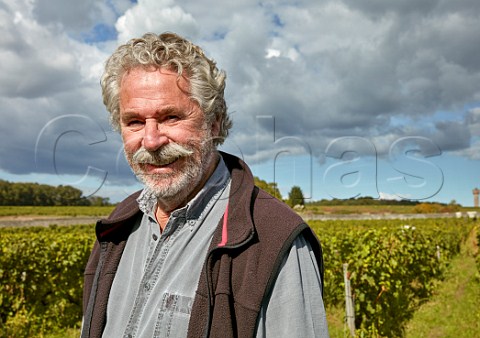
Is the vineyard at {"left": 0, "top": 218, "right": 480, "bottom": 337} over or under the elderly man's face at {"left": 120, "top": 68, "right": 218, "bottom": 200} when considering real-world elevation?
under

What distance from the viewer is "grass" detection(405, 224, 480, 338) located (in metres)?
8.12

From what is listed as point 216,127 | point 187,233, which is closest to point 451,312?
point 216,127

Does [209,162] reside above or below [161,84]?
below

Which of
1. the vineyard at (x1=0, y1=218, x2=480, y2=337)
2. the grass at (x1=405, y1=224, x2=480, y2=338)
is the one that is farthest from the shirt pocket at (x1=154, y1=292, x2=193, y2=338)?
the grass at (x1=405, y1=224, x2=480, y2=338)

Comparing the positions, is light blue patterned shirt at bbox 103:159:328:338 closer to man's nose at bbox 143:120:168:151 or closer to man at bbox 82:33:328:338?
man at bbox 82:33:328:338

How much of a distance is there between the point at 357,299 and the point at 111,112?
20.7 feet

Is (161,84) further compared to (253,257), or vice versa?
(161,84)

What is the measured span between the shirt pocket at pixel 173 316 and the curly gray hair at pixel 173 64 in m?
0.76

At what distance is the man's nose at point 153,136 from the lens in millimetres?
1961

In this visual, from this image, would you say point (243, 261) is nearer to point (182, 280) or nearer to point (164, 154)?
point (182, 280)

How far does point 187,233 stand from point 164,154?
0.33m

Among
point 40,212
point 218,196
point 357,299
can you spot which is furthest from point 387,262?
point 40,212

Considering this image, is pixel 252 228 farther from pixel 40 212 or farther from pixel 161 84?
pixel 40 212

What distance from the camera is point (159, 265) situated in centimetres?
197
